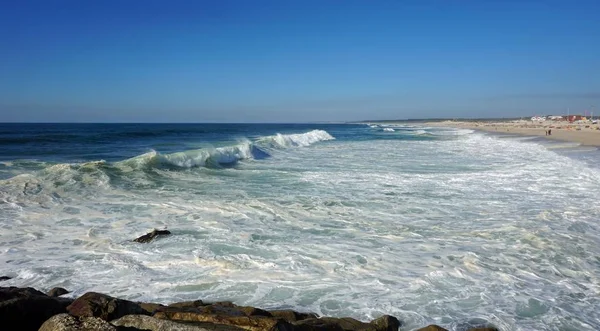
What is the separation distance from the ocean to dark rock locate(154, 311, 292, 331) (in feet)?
4.81

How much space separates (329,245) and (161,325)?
4.72 metres

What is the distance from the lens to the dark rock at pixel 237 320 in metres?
3.82

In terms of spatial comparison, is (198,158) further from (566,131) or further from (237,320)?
(566,131)

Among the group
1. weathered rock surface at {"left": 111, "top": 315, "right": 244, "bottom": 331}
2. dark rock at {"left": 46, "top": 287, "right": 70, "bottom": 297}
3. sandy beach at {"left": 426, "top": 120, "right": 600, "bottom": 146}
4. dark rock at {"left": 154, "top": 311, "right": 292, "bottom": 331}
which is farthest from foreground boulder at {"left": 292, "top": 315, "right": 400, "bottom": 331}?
sandy beach at {"left": 426, "top": 120, "right": 600, "bottom": 146}

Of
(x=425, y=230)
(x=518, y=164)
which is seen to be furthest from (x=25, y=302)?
(x=518, y=164)

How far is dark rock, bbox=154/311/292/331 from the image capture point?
12.5 feet

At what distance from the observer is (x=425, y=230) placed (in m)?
9.03

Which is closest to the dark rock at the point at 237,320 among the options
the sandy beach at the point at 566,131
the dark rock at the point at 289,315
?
the dark rock at the point at 289,315

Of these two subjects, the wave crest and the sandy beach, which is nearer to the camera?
the wave crest

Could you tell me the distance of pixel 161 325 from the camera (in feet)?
11.9

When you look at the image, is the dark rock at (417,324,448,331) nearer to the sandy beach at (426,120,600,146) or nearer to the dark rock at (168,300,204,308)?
the dark rock at (168,300,204,308)

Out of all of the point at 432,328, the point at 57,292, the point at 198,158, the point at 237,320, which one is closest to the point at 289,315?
the point at 237,320

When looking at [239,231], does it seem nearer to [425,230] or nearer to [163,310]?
[425,230]

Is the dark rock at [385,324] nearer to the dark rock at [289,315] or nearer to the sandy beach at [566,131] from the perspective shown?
the dark rock at [289,315]
